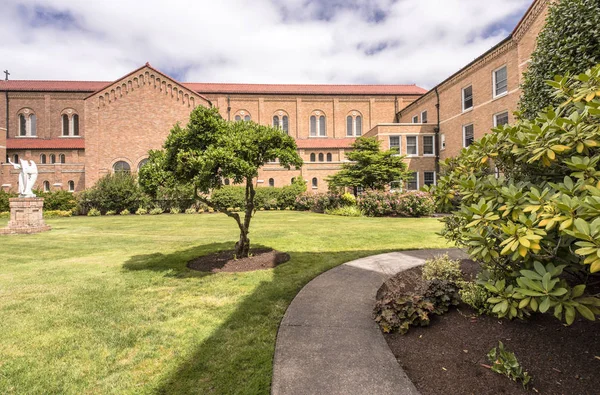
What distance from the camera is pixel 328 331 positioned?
3.44 meters

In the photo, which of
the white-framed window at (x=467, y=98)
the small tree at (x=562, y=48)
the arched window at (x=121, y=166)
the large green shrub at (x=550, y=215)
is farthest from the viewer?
the arched window at (x=121, y=166)

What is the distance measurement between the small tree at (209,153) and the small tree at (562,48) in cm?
446

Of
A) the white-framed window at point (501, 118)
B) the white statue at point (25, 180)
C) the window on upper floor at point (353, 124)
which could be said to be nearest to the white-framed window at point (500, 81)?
the white-framed window at point (501, 118)

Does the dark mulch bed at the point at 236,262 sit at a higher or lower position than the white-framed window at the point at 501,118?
lower

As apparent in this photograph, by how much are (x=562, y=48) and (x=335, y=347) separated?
456 centimetres

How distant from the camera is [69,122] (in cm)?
3603

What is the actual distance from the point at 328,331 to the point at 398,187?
20789mm

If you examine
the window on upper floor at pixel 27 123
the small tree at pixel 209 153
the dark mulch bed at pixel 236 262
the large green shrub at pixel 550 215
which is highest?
the window on upper floor at pixel 27 123

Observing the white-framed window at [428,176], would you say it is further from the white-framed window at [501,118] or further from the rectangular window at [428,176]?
the white-framed window at [501,118]

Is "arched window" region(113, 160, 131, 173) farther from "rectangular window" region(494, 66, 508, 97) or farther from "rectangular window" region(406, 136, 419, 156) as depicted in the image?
"rectangular window" region(494, 66, 508, 97)

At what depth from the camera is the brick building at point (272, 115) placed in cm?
2242

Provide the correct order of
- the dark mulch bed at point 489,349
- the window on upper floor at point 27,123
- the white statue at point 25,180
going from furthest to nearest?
the window on upper floor at point 27,123 → the white statue at point 25,180 → the dark mulch bed at point 489,349

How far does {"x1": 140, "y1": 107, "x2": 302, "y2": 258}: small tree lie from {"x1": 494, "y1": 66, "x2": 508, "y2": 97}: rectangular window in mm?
21748

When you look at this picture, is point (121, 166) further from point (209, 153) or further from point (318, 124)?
point (209, 153)
